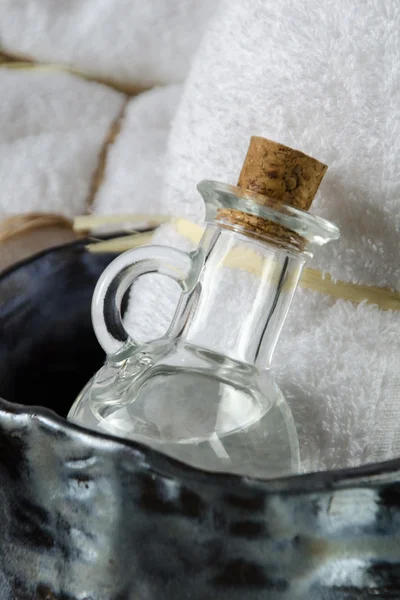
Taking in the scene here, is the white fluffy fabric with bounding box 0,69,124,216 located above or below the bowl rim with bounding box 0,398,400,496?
above

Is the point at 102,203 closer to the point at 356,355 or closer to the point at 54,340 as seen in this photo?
the point at 54,340

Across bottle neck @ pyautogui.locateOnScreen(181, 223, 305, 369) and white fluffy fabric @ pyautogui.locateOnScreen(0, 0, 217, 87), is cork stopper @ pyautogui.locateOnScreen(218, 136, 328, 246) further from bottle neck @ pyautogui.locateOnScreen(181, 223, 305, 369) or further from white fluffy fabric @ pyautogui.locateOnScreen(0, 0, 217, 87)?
white fluffy fabric @ pyautogui.locateOnScreen(0, 0, 217, 87)

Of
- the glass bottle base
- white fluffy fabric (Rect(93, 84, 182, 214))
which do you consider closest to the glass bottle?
the glass bottle base

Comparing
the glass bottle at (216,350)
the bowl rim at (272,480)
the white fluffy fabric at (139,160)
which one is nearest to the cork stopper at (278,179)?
the glass bottle at (216,350)

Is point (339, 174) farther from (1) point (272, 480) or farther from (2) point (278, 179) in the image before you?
(1) point (272, 480)

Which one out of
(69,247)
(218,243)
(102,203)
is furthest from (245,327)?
(102,203)

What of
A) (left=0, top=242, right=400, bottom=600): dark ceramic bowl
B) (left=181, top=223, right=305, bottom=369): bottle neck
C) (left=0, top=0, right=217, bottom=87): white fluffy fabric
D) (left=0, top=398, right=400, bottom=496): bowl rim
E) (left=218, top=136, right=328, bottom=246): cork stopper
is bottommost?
(left=0, top=242, right=400, bottom=600): dark ceramic bowl

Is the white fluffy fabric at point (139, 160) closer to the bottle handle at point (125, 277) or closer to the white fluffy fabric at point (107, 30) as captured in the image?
the white fluffy fabric at point (107, 30)
